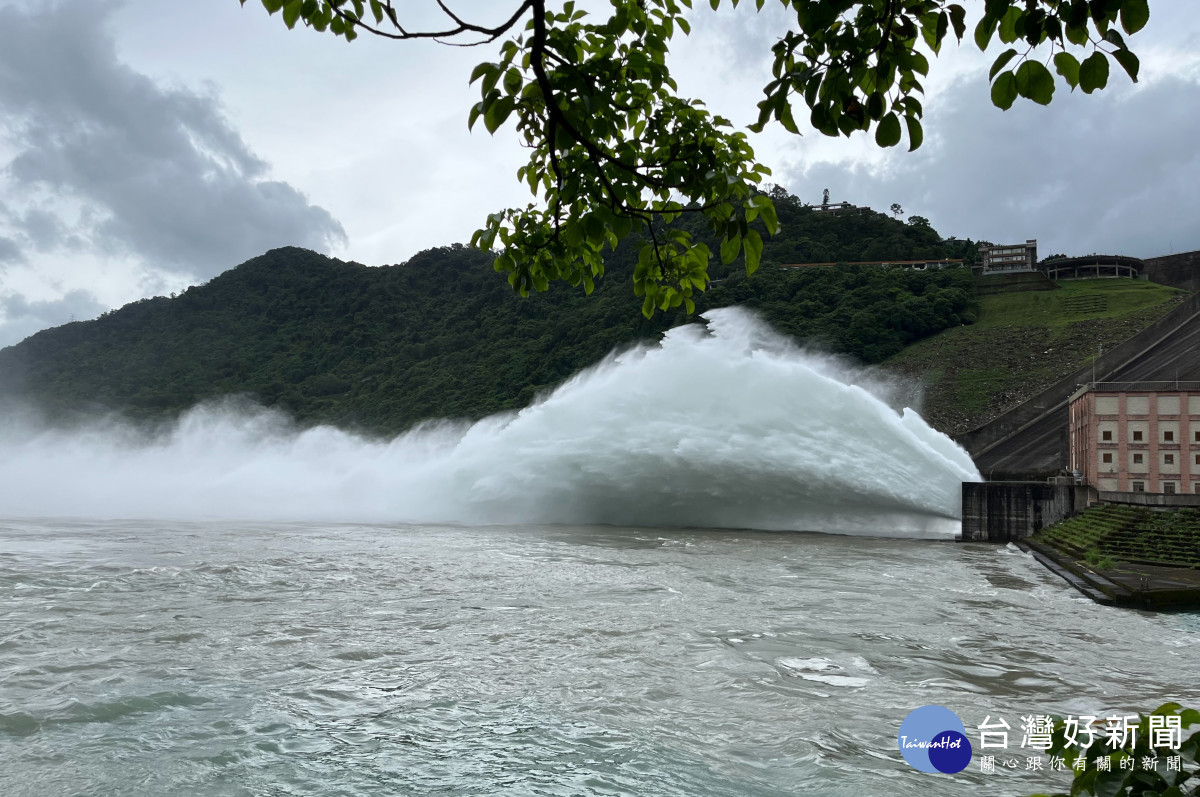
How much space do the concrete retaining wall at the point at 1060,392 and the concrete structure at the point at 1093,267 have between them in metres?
21.7

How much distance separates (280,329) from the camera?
345ft

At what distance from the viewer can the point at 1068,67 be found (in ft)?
8.20

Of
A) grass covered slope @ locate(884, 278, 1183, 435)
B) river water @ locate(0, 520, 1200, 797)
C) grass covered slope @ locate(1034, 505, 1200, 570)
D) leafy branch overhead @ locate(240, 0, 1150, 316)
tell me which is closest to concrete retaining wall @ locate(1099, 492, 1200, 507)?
grass covered slope @ locate(1034, 505, 1200, 570)

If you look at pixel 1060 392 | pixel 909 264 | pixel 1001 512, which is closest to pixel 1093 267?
pixel 909 264

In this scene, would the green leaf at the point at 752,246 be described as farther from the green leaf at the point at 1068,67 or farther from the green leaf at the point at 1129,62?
the green leaf at the point at 1129,62

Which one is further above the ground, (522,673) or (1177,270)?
(1177,270)

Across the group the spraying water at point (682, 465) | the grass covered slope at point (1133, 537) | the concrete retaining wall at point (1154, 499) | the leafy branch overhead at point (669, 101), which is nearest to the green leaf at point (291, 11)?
the leafy branch overhead at point (669, 101)

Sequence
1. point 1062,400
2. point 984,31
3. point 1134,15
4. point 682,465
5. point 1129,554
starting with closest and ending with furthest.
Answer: point 1134,15 < point 984,31 < point 1129,554 < point 682,465 < point 1062,400

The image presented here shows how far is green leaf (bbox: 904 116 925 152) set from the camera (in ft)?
9.27

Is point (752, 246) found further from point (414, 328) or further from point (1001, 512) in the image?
Result: point (414, 328)

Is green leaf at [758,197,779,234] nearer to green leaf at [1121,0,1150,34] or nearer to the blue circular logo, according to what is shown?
green leaf at [1121,0,1150,34]

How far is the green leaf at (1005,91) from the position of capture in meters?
2.52

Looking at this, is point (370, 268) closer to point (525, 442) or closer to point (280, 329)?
point (280, 329)

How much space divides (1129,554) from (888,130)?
2470 centimetres
